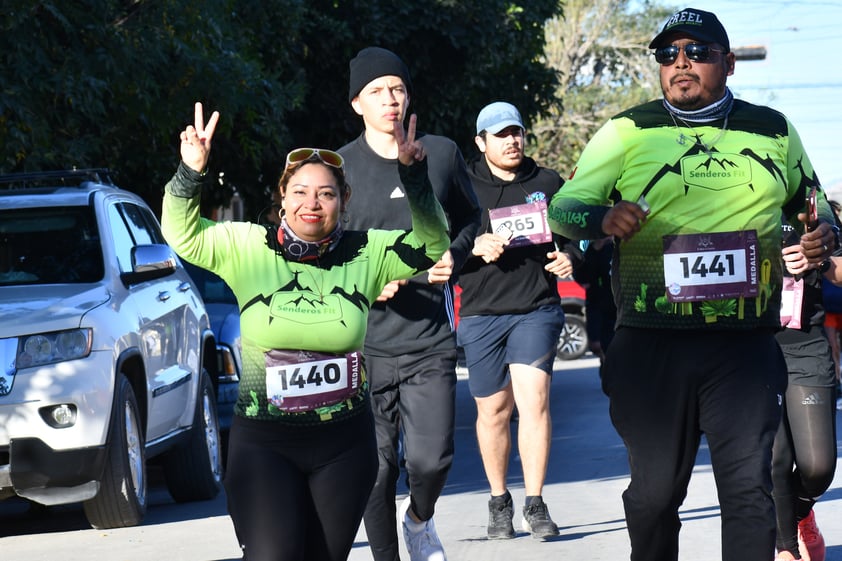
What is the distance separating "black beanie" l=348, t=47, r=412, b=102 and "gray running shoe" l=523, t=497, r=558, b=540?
100 inches

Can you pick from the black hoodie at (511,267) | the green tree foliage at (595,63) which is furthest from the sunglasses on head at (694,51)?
the green tree foliage at (595,63)

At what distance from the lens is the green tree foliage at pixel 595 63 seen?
4538cm

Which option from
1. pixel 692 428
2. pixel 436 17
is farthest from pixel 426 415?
pixel 436 17

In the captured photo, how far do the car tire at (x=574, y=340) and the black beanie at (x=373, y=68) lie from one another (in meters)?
19.4

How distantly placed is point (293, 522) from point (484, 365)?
12.5 feet

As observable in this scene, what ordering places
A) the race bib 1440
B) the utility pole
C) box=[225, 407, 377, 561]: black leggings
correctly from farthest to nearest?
the utility pole, the race bib 1440, box=[225, 407, 377, 561]: black leggings

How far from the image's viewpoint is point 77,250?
930 cm

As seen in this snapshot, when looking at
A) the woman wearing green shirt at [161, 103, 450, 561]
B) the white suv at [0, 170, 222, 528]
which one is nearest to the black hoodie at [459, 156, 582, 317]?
the white suv at [0, 170, 222, 528]

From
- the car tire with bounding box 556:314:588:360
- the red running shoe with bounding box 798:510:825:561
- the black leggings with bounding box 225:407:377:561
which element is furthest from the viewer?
the car tire with bounding box 556:314:588:360

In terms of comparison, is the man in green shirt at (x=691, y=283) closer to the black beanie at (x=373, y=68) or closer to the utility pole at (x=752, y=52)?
the black beanie at (x=373, y=68)

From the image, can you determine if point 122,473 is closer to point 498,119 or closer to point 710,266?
point 498,119

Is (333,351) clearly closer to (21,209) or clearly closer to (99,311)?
(99,311)

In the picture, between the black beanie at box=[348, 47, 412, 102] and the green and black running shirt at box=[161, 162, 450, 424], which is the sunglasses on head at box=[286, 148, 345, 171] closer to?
the green and black running shirt at box=[161, 162, 450, 424]

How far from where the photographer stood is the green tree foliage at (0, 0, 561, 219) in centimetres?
1174
